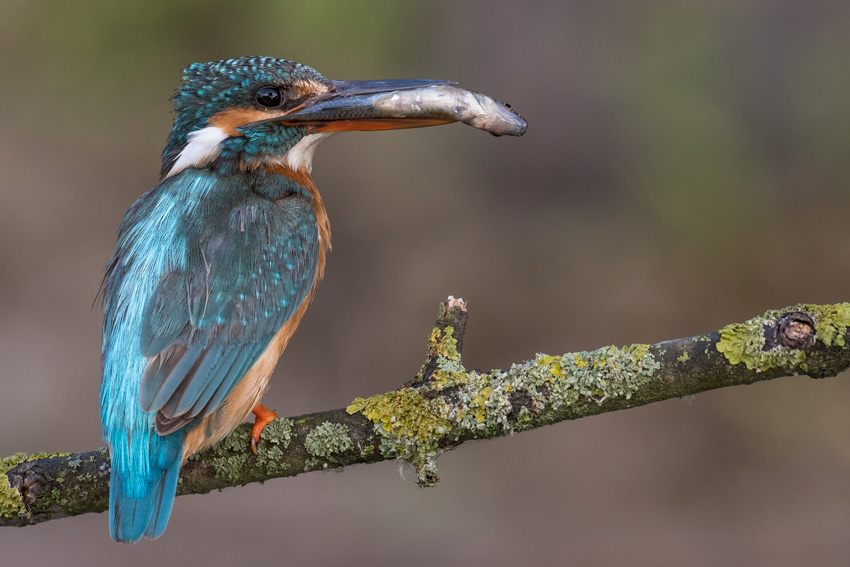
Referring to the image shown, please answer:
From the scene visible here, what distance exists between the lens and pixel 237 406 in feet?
8.01

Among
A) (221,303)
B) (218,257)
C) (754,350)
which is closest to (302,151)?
(218,257)

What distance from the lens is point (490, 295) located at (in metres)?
5.02

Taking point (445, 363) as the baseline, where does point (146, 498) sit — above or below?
below

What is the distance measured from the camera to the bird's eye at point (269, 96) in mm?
2775

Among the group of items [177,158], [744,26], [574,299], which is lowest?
[177,158]

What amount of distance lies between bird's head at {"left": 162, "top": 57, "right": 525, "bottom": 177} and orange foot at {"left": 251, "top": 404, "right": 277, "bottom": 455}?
744 mm

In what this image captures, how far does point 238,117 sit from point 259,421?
0.94 metres

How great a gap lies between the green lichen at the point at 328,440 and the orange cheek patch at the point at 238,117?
39.0 inches

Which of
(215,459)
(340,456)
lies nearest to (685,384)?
(340,456)

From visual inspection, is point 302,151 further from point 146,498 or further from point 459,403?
point 146,498

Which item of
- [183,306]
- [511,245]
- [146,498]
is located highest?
[511,245]

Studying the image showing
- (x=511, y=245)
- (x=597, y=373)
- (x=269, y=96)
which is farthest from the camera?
(x=511, y=245)

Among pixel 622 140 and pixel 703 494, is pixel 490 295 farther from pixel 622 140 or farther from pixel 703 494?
pixel 703 494

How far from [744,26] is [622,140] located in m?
0.87
